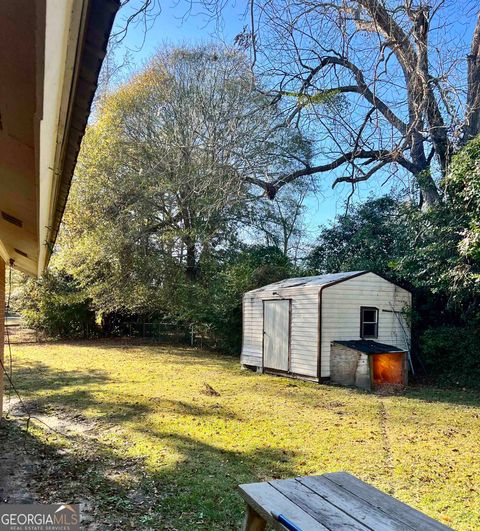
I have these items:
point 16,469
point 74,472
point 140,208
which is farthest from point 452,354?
point 140,208

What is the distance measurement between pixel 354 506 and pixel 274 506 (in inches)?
15.4

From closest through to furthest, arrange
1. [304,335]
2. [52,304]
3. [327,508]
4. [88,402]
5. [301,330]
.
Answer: [327,508]
[88,402]
[304,335]
[301,330]
[52,304]

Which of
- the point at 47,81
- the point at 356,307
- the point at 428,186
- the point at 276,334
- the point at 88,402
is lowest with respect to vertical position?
the point at 88,402

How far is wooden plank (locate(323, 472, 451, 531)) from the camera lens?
1.91 m

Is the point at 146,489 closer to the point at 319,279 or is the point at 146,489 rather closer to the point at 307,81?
the point at 307,81

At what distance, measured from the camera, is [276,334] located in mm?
10688

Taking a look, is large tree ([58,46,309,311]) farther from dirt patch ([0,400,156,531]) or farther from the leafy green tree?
dirt patch ([0,400,156,531])

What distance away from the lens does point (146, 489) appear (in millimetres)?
3738

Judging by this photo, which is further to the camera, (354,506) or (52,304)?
(52,304)

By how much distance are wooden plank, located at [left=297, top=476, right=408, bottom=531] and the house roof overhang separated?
6.48 feet

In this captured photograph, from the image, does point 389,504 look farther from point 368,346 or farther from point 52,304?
point 52,304

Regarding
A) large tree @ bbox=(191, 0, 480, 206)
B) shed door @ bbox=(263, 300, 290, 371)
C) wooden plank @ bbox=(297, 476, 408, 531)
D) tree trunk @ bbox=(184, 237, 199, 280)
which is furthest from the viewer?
tree trunk @ bbox=(184, 237, 199, 280)

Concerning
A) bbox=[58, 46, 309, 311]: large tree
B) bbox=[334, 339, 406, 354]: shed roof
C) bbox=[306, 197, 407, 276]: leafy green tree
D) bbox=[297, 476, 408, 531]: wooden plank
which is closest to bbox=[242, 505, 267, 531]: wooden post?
bbox=[297, 476, 408, 531]: wooden plank

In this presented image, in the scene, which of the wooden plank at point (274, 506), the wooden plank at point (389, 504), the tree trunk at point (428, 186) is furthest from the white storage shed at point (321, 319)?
the wooden plank at point (274, 506)
